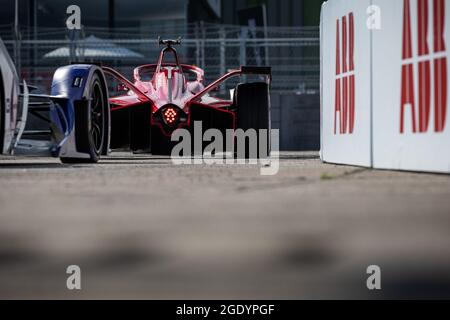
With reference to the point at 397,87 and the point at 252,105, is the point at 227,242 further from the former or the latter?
the point at 252,105

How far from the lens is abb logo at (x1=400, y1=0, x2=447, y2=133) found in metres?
5.81

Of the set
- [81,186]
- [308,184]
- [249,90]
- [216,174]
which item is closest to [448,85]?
[308,184]

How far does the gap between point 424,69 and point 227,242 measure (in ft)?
10.9

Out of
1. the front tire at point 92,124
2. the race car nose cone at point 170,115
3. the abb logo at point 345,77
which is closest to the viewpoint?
the abb logo at point 345,77

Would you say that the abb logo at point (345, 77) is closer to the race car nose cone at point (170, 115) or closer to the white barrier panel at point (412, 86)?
the white barrier panel at point (412, 86)

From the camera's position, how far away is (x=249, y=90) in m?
10.0

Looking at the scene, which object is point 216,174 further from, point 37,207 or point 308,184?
point 37,207

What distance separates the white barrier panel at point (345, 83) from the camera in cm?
722

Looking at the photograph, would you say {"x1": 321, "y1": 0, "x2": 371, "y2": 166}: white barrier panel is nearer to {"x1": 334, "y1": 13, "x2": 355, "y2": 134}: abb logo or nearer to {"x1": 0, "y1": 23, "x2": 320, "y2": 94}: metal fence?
{"x1": 334, "y1": 13, "x2": 355, "y2": 134}: abb logo

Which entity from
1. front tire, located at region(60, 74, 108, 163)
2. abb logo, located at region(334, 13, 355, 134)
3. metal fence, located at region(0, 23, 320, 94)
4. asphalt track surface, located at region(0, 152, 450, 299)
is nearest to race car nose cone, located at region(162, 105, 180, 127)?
front tire, located at region(60, 74, 108, 163)

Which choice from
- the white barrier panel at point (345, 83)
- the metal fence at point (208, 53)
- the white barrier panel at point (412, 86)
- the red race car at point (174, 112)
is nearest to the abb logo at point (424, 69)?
the white barrier panel at point (412, 86)

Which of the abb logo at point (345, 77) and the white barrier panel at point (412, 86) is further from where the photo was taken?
the abb logo at point (345, 77)

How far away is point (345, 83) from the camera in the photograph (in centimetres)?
784
